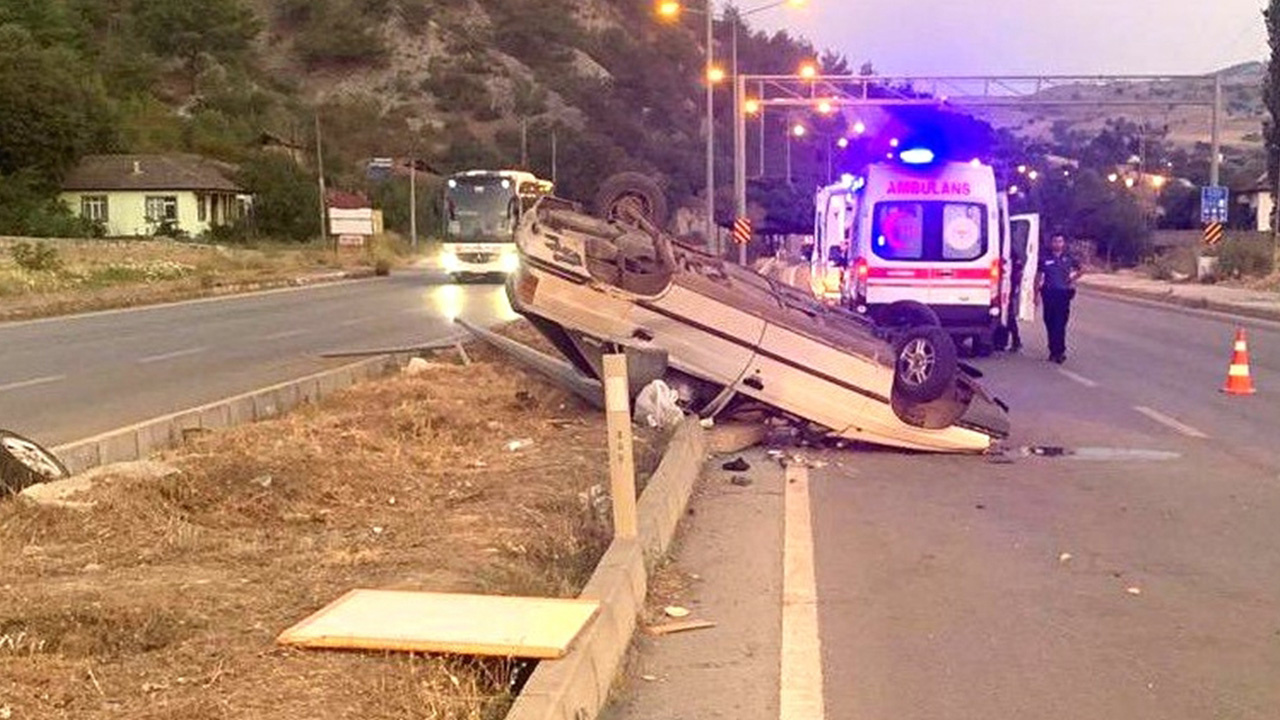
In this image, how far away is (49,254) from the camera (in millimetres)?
42625

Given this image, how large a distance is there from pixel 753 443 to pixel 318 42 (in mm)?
127233

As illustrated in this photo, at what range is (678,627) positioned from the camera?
22.4 feet

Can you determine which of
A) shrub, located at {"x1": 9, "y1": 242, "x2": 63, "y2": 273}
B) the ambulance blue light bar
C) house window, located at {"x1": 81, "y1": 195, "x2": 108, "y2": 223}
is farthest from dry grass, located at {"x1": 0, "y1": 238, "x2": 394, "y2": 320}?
the ambulance blue light bar

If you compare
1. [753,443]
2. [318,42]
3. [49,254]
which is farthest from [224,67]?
[753,443]

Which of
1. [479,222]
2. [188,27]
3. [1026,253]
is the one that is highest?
[188,27]

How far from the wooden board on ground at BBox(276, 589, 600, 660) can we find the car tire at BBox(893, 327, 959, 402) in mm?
6292

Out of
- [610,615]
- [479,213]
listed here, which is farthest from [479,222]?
[610,615]

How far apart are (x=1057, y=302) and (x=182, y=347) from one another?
42.1 feet

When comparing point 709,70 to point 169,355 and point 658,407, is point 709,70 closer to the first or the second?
point 169,355

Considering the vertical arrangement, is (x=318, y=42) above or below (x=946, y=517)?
above

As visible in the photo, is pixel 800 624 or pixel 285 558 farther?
pixel 285 558

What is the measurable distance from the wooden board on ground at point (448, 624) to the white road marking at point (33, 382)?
12.0 metres

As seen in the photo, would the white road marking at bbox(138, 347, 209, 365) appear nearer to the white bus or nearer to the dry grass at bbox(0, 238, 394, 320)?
the dry grass at bbox(0, 238, 394, 320)

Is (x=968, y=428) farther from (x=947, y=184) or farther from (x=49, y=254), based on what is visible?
(x=49, y=254)
